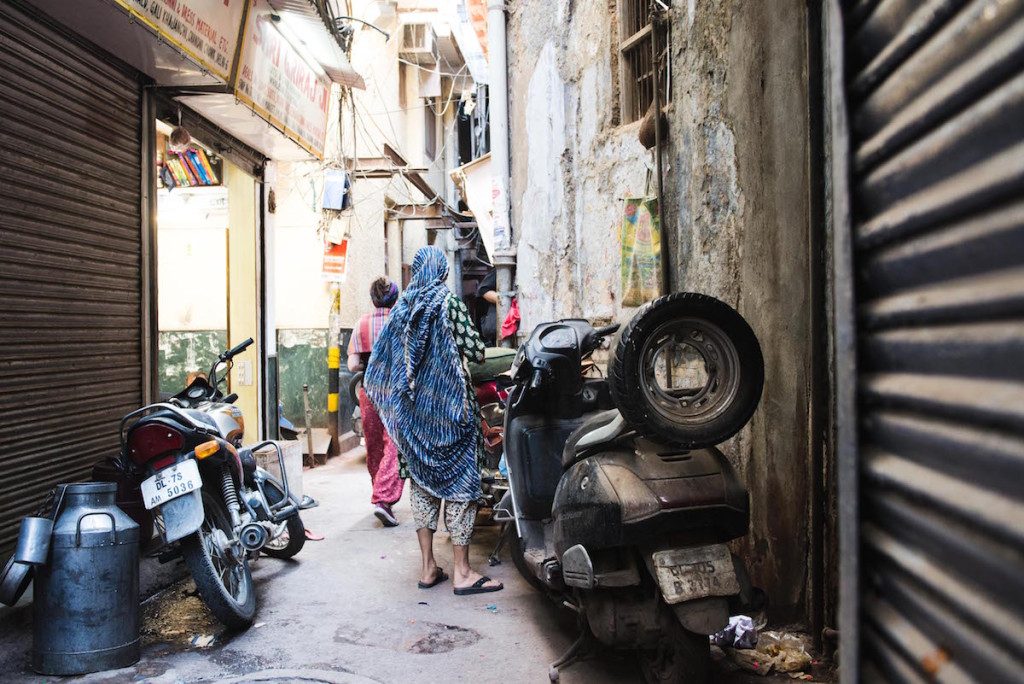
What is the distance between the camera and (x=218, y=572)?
4.35 m

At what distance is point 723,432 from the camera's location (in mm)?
2994

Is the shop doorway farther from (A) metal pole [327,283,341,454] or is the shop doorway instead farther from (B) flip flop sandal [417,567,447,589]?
(B) flip flop sandal [417,567,447,589]

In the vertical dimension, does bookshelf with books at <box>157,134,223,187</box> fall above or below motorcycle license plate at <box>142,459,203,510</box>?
above

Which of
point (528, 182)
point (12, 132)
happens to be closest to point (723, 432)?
point (12, 132)

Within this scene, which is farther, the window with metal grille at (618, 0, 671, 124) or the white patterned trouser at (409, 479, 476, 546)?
the window with metal grille at (618, 0, 671, 124)

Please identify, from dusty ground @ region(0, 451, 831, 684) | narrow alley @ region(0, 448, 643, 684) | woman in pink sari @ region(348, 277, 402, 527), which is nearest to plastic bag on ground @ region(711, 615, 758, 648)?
dusty ground @ region(0, 451, 831, 684)

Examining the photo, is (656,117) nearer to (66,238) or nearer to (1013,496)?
(66,238)

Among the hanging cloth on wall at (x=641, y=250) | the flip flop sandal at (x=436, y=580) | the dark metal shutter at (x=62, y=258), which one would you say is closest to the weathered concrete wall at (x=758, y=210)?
the hanging cloth on wall at (x=641, y=250)

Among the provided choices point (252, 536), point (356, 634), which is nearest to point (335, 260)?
point (252, 536)

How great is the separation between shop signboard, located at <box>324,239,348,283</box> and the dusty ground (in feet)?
19.7

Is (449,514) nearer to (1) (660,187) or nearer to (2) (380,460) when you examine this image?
(2) (380,460)

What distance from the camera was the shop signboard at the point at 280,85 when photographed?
654cm

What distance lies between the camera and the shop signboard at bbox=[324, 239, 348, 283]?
443 inches

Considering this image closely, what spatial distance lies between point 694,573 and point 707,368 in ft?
2.57
